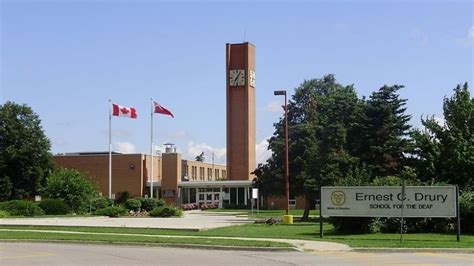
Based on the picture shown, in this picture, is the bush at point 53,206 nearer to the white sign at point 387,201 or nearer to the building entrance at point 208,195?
the white sign at point 387,201

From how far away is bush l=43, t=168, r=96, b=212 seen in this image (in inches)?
2222

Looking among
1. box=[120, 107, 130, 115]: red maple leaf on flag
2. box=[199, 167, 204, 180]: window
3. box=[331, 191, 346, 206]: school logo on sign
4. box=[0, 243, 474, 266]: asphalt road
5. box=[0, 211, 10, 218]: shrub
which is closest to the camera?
box=[0, 243, 474, 266]: asphalt road

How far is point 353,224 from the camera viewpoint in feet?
91.1

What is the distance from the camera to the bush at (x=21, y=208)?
1999 inches

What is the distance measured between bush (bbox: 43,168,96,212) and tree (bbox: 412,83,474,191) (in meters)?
31.8

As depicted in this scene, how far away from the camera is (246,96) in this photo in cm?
9212

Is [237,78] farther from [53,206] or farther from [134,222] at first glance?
[134,222]

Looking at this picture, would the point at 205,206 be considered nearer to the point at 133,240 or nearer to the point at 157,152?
the point at 157,152

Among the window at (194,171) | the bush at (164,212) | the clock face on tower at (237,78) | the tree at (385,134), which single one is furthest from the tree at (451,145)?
the window at (194,171)

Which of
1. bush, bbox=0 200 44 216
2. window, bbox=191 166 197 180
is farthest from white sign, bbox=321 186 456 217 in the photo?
window, bbox=191 166 197 180

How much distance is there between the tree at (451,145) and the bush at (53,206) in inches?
1197

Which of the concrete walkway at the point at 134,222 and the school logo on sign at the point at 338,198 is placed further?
the concrete walkway at the point at 134,222

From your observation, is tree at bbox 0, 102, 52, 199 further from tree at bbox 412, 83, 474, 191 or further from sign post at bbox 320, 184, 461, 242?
sign post at bbox 320, 184, 461, 242

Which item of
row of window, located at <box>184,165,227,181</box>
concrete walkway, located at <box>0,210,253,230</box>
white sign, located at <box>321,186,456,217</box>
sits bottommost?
concrete walkway, located at <box>0,210,253,230</box>
